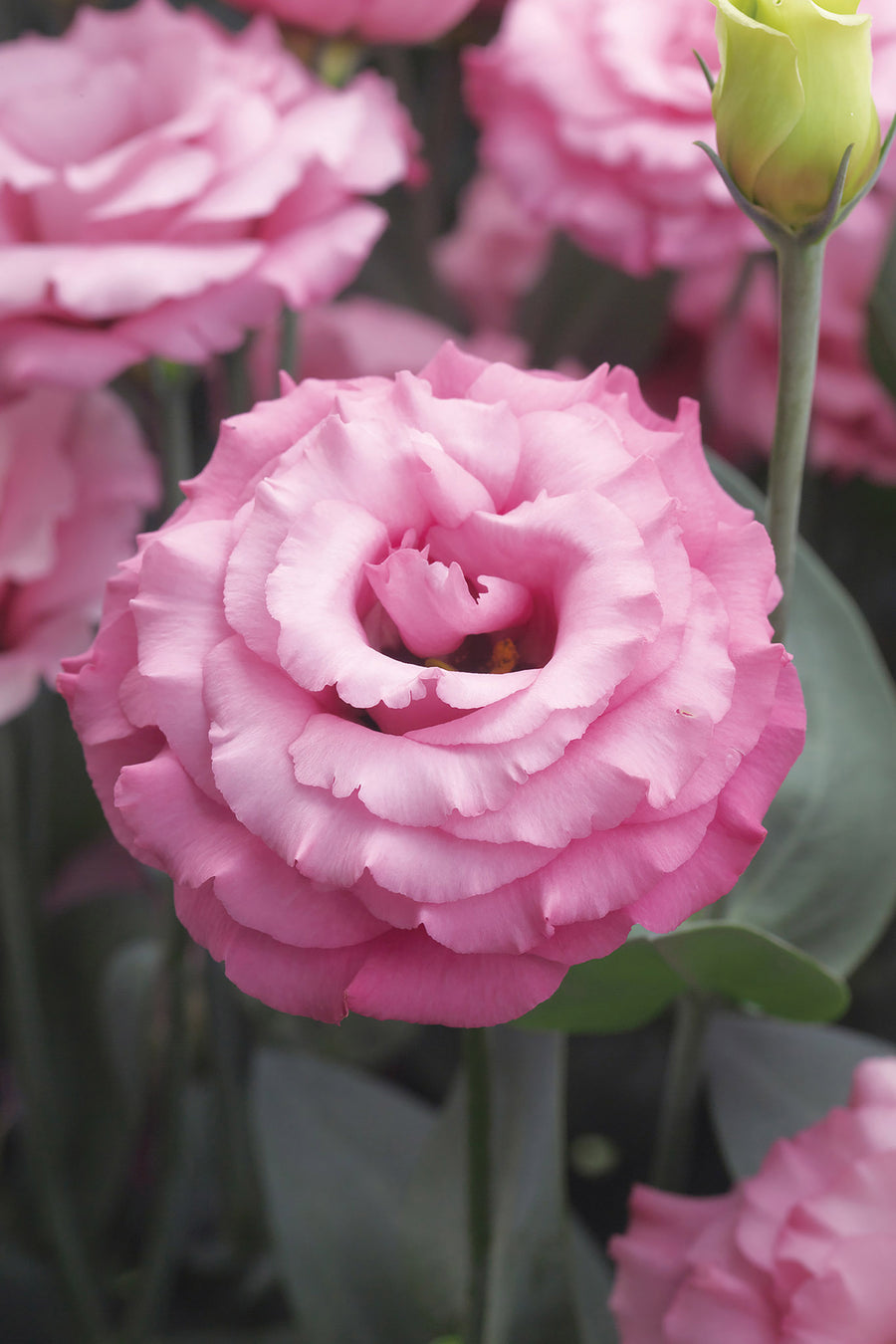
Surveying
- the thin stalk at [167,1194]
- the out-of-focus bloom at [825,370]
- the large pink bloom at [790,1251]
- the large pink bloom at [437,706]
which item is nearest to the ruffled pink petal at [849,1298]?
the large pink bloom at [790,1251]

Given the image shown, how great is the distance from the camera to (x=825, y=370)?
0.53 meters

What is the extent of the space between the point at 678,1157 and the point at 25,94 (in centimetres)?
36

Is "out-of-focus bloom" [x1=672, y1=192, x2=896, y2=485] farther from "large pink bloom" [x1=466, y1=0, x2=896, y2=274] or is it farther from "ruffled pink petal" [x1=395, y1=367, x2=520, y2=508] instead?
"ruffled pink petal" [x1=395, y1=367, x2=520, y2=508]

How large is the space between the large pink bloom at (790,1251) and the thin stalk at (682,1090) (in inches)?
1.9

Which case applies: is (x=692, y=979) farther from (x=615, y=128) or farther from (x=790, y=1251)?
(x=615, y=128)

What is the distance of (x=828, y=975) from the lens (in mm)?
257

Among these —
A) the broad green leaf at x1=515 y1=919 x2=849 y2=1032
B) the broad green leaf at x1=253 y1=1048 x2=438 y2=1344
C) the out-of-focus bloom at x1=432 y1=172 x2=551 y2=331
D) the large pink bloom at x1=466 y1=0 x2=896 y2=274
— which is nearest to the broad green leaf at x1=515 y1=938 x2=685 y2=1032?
the broad green leaf at x1=515 y1=919 x2=849 y2=1032

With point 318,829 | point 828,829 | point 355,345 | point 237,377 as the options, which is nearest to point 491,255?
point 355,345

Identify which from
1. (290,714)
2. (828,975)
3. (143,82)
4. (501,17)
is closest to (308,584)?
(290,714)

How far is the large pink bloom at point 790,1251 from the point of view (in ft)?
0.79

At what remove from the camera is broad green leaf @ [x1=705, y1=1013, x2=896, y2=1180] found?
32 centimetres

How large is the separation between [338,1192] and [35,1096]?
4.4 inches

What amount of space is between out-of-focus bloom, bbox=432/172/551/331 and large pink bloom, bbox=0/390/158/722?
0.91ft

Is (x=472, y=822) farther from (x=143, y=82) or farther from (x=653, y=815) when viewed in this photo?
(x=143, y=82)
